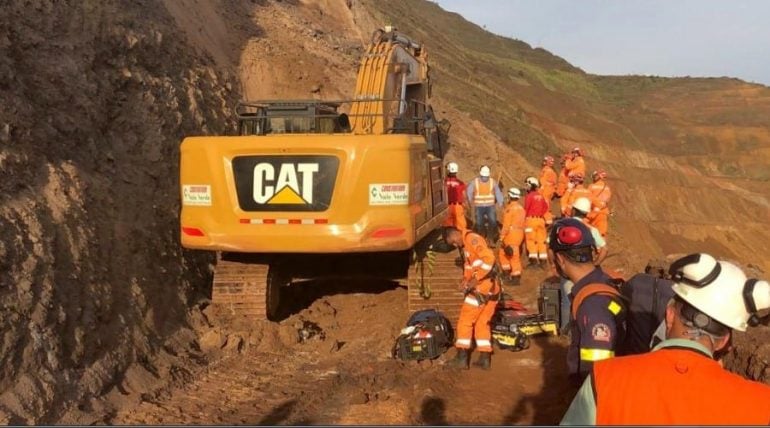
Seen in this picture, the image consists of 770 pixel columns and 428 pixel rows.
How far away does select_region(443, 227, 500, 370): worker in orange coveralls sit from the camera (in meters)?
6.95

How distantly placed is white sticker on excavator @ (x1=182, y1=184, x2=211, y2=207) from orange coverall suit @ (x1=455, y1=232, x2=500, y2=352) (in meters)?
2.67

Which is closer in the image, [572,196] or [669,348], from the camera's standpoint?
[669,348]

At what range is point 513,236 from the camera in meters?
11.2

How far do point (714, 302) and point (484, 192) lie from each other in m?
10.2

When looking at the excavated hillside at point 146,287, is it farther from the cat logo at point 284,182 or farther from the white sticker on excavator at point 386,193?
the white sticker on excavator at point 386,193

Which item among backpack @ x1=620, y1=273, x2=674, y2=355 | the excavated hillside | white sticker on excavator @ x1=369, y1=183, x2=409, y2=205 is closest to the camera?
backpack @ x1=620, y1=273, x2=674, y2=355

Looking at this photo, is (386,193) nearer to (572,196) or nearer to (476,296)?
(476,296)

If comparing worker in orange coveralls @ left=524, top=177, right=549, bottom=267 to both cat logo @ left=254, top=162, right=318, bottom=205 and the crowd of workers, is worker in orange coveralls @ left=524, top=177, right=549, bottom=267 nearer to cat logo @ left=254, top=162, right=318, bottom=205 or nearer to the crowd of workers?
cat logo @ left=254, top=162, right=318, bottom=205

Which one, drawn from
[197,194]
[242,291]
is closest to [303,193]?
[197,194]

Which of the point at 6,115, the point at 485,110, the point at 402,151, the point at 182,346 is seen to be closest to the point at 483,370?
the point at 402,151

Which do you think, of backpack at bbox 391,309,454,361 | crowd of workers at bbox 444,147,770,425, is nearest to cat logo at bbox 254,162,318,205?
backpack at bbox 391,309,454,361

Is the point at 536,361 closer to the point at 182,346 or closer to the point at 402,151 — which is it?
the point at 402,151

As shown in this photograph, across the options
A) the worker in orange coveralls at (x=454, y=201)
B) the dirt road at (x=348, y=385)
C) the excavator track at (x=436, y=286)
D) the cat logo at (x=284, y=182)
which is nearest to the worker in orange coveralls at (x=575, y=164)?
the worker in orange coveralls at (x=454, y=201)

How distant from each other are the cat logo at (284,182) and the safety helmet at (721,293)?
4.80 metres
